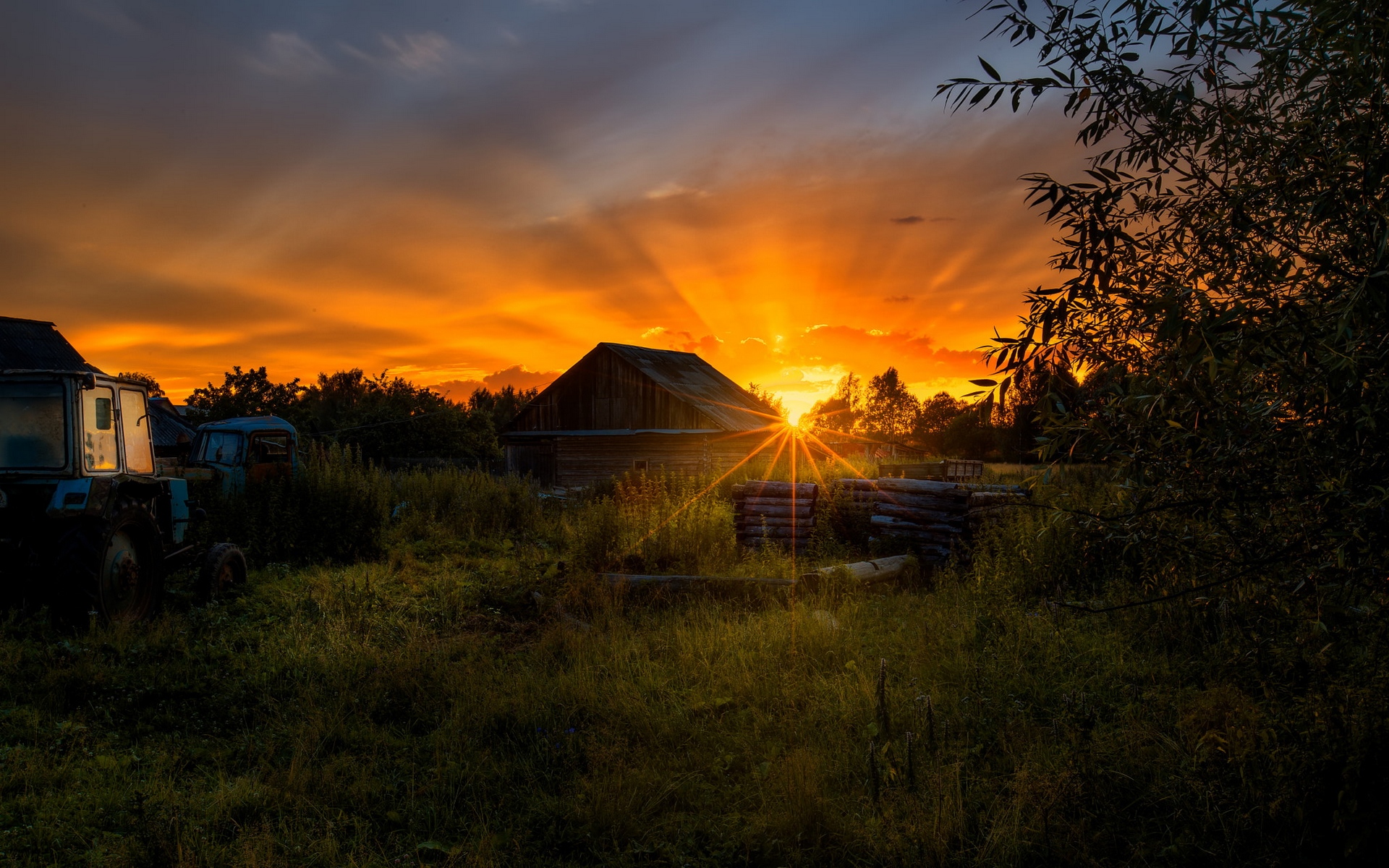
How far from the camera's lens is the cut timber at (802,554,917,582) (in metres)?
8.12

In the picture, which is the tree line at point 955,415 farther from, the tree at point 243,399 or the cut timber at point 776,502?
the tree at point 243,399

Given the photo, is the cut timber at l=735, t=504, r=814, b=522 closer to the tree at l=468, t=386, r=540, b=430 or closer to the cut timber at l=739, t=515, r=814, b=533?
the cut timber at l=739, t=515, r=814, b=533

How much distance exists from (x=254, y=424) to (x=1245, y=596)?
47.6 ft

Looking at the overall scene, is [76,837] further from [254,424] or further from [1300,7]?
[254,424]

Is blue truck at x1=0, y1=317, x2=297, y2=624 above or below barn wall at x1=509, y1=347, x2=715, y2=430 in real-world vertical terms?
below

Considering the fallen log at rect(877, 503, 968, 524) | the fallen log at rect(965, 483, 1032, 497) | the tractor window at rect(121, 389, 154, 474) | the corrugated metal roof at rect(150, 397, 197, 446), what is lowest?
the fallen log at rect(877, 503, 968, 524)

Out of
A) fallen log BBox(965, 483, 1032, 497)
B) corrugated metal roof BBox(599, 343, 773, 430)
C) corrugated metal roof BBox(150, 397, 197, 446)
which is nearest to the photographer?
fallen log BBox(965, 483, 1032, 497)

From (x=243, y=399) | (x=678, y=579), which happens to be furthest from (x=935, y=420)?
(x=678, y=579)

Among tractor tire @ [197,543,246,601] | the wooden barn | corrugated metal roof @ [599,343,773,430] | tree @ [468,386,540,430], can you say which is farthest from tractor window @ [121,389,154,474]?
tree @ [468,386,540,430]

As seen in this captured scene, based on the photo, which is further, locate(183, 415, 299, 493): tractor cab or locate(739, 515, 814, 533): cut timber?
locate(183, 415, 299, 493): tractor cab

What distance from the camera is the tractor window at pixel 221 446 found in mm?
13000

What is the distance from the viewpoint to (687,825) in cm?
378

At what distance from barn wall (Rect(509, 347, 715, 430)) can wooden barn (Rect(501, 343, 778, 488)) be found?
1.0 inches

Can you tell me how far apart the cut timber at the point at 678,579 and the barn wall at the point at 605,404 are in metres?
15.0
